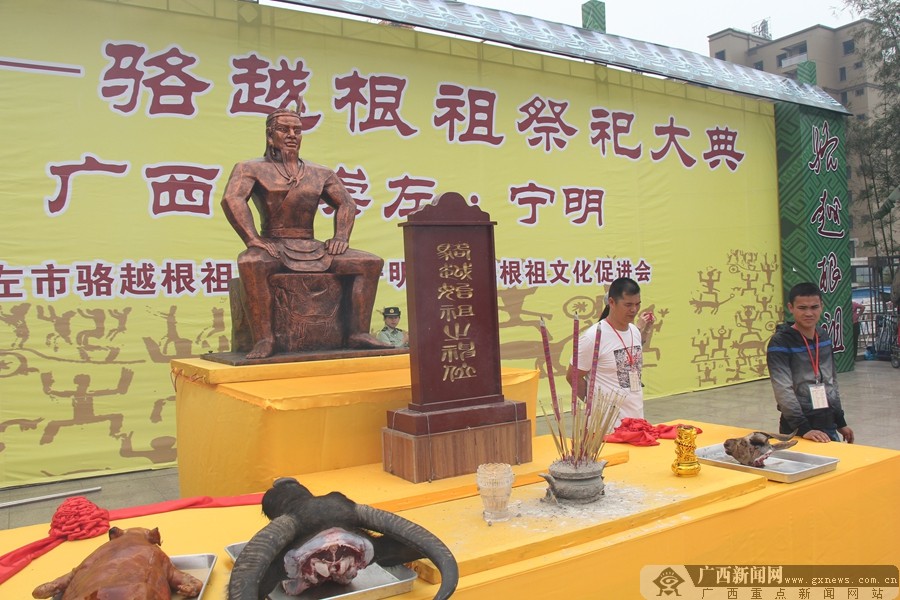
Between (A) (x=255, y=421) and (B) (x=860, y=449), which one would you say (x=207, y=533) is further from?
(B) (x=860, y=449)

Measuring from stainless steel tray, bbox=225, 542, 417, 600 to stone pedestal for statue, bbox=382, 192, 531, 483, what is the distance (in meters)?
0.63

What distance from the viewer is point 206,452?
2.79 m

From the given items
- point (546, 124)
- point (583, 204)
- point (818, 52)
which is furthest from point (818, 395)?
point (818, 52)

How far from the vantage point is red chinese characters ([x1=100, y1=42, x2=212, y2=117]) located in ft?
15.7

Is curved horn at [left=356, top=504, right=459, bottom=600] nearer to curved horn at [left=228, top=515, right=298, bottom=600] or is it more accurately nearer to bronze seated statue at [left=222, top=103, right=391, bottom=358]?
curved horn at [left=228, top=515, right=298, bottom=600]

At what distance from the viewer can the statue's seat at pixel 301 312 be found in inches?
122

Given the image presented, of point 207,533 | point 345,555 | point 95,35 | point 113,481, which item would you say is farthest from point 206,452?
point 95,35

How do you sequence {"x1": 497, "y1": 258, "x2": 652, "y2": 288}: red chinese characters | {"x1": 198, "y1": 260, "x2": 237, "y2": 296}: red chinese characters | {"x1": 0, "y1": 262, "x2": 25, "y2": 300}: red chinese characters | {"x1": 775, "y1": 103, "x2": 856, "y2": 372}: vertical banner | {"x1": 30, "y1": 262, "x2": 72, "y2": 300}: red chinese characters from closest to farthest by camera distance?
1. {"x1": 0, "y1": 262, "x2": 25, "y2": 300}: red chinese characters
2. {"x1": 30, "y1": 262, "x2": 72, "y2": 300}: red chinese characters
3. {"x1": 198, "y1": 260, "x2": 237, "y2": 296}: red chinese characters
4. {"x1": 497, "y1": 258, "x2": 652, "y2": 288}: red chinese characters
5. {"x1": 775, "y1": 103, "x2": 856, "y2": 372}: vertical banner

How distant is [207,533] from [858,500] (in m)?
2.09

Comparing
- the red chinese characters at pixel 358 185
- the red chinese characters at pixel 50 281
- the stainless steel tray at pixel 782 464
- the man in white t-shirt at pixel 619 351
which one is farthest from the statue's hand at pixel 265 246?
the red chinese characters at pixel 358 185

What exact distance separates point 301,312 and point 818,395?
7.25ft

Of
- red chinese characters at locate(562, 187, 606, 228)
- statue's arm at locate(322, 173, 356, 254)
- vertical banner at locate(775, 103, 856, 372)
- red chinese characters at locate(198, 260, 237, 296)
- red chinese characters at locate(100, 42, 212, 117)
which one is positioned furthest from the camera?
vertical banner at locate(775, 103, 856, 372)

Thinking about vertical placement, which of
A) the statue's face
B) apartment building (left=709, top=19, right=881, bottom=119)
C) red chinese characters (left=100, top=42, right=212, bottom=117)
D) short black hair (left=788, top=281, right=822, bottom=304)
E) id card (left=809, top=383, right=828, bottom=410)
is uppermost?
apartment building (left=709, top=19, right=881, bottom=119)

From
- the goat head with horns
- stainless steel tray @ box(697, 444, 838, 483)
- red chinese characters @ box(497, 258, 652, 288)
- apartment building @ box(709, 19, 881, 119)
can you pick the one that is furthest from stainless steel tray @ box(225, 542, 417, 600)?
apartment building @ box(709, 19, 881, 119)
